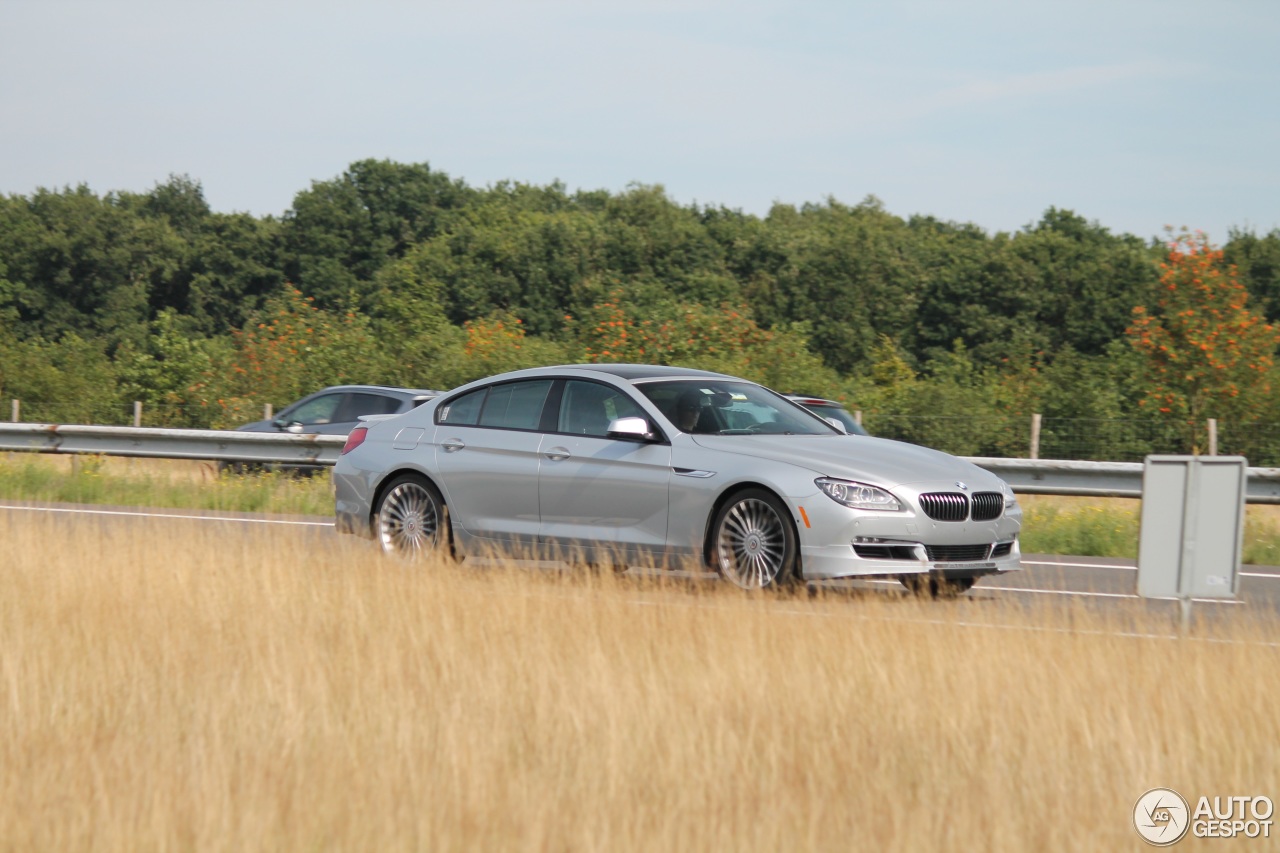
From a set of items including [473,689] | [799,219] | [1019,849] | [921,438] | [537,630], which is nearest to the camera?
[1019,849]

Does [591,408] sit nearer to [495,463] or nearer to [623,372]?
[623,372]

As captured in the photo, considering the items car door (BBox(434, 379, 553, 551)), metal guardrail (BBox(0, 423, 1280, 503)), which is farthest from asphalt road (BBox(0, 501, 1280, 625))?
car door (BBox(434, 379, 553, 551))

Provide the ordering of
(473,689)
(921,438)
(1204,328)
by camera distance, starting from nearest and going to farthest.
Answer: (473,689)
(921,438)
(1204,328)

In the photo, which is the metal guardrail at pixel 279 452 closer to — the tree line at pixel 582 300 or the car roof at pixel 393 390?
the car roof at pixel 393 390

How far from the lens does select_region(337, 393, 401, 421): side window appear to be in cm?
2056

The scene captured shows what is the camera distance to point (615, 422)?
10.3m

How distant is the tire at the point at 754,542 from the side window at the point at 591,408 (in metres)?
1.17

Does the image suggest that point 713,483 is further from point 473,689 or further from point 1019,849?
point 1019,849

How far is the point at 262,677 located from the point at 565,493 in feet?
14.5

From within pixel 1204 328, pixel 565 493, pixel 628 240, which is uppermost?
pixel 628 240

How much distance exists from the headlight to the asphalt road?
0.67 metres

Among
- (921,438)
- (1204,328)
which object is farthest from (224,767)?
(1204,328)

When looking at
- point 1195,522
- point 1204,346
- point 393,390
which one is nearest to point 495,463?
point 1195,522

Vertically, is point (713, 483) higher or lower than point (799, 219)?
lower
